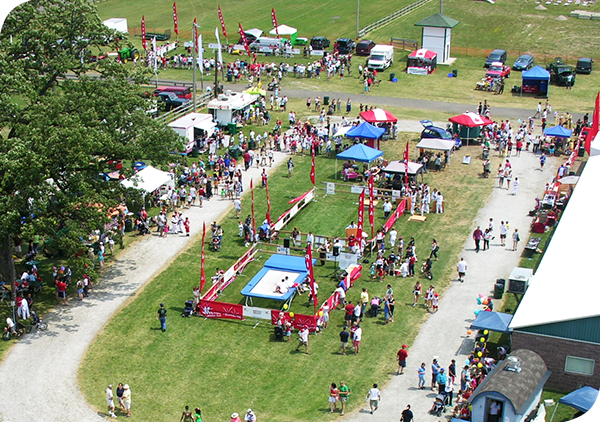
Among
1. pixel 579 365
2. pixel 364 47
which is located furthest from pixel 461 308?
pixel 364 47

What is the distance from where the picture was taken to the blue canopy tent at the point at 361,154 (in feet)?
175

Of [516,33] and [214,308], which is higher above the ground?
[516,33]

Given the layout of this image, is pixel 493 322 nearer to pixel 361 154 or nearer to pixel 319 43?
pixel 361 154

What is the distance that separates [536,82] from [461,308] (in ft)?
127

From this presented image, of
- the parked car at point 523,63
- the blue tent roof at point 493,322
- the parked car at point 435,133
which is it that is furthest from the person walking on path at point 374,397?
the parked car at point 523,63

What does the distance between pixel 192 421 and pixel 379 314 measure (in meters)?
11.4

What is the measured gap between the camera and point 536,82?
235ft

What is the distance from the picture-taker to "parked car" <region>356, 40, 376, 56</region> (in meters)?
83.2

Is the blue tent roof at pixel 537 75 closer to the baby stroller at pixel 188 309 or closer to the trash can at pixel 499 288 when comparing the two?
the trash can at pixel 499 288

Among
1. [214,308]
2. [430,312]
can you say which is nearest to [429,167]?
[430,312]

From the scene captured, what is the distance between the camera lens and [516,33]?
89.3 m

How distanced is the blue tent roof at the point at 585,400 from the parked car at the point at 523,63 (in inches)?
2111

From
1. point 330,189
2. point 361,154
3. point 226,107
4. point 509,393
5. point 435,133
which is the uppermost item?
point 226,107

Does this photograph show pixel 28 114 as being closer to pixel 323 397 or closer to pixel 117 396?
pixel 117 396
